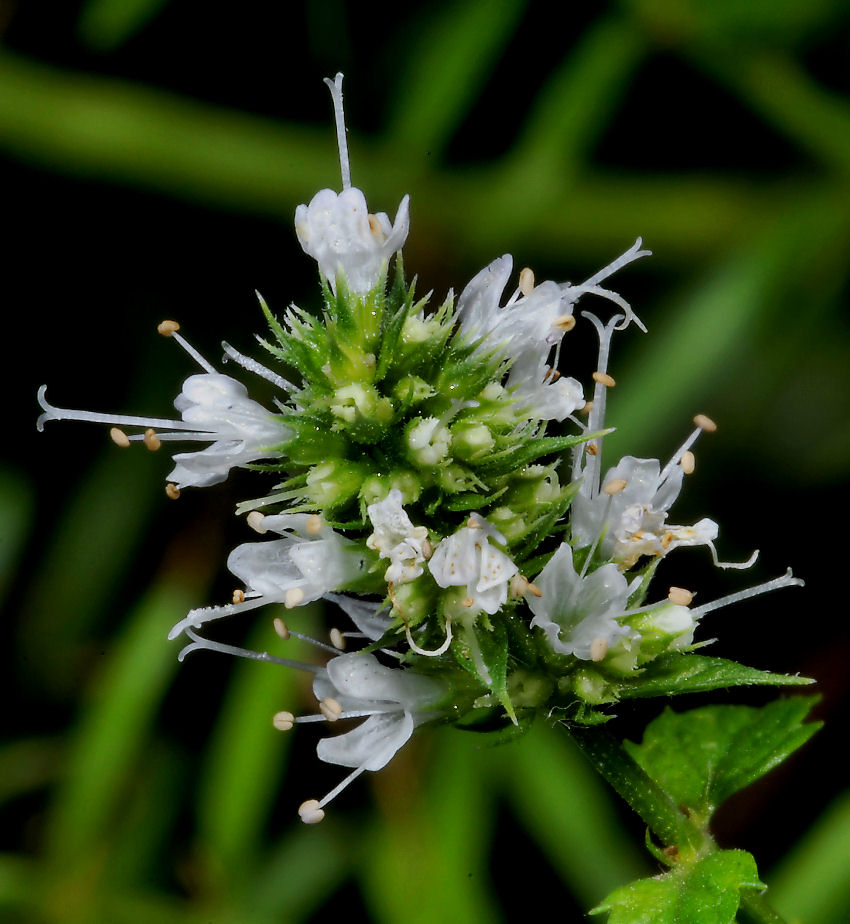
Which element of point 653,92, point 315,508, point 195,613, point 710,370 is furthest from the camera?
point 653,92

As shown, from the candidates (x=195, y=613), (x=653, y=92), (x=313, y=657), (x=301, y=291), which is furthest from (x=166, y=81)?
(x=195, y=613)

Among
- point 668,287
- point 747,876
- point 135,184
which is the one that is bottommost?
point 747,876

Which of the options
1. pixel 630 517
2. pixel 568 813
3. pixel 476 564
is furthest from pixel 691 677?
pixel 568 813

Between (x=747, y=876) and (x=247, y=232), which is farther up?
(x=247, y=232)

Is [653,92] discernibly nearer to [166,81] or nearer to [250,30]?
[250,30]

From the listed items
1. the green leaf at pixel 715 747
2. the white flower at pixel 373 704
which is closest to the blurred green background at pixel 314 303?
the green leaf at pixel 715 747

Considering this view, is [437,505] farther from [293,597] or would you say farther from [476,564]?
[293,597]

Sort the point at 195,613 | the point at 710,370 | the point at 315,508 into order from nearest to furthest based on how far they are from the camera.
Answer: the point at 315,508, the point at 195,613, the point at 710,370
